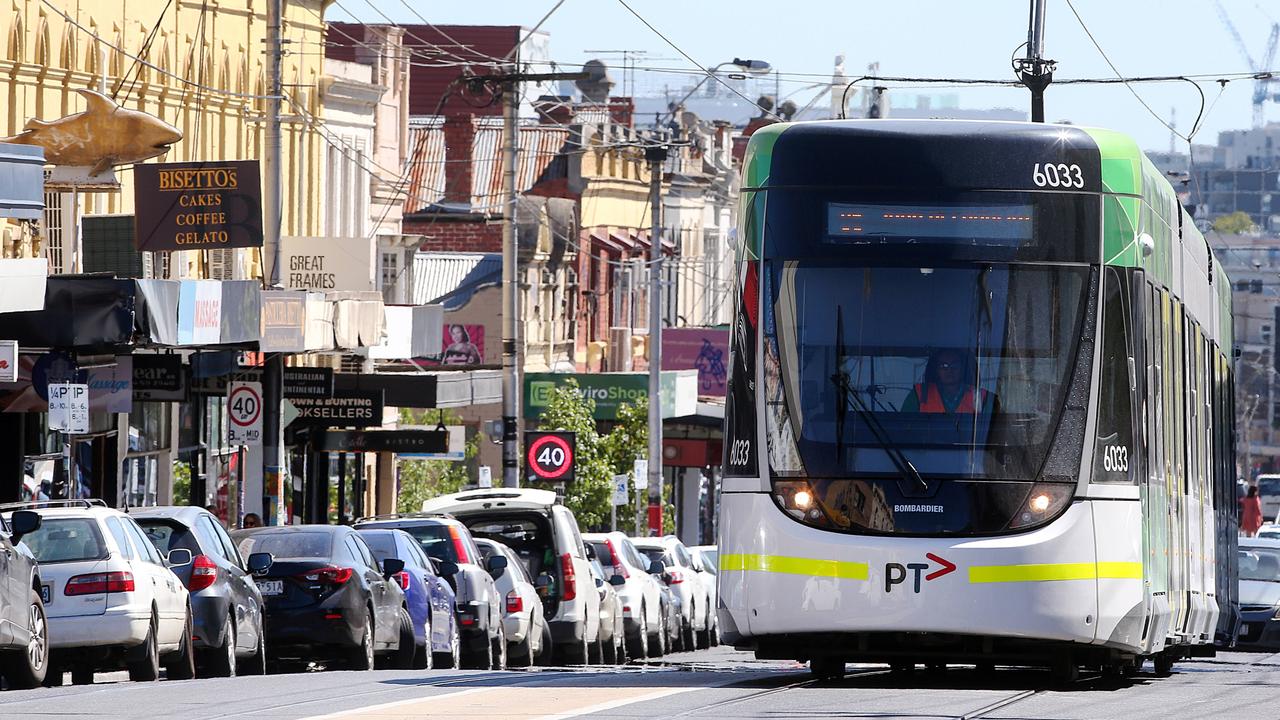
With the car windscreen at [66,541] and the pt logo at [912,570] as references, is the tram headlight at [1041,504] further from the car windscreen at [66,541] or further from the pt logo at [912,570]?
the car windscreen at [66,541]

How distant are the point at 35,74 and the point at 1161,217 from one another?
19996 millimetres

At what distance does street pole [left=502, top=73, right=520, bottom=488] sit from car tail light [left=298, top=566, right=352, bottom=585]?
Result: 1938 centimetres

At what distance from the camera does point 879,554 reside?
15008 millimetres

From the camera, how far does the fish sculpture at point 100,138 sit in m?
27.3

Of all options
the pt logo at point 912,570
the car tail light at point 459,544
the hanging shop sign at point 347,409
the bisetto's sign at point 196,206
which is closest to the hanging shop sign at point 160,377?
the bisetto's sign at point 196,206

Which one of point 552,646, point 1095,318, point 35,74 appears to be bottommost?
point 552,646

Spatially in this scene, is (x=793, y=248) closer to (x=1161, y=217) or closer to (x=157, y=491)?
(x=1161, y=217)

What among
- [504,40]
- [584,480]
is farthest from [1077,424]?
[504,40]

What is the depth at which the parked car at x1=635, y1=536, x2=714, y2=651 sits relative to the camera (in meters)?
36.6

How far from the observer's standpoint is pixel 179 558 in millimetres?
20500

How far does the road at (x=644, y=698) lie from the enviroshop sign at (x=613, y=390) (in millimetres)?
34017

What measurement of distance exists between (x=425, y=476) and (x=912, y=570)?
134 feet

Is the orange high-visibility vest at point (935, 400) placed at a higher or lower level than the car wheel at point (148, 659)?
higher

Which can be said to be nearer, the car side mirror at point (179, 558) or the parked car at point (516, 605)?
the car side mirror at point (179, 558)
